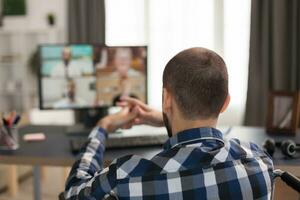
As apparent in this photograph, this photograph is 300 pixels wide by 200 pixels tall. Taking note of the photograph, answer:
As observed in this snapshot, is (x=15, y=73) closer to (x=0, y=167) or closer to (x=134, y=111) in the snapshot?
(x=0, y=167)

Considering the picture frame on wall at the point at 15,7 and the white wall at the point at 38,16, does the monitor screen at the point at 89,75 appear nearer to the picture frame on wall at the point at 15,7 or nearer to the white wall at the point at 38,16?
the white wall at the point at 38,16

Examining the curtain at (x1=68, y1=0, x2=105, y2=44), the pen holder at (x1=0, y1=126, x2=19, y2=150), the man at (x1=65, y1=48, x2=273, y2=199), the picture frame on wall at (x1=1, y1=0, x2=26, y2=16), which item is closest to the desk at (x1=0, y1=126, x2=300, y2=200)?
the pen holder at (x1=0, y1=126, x2=19, y2=150)

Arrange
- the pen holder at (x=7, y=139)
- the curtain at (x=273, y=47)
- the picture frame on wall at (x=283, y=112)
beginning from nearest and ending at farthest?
the pen holder at (x=7, y=139), the picture frame on wall at (x=283, y=112), the curtain at (x=273, y=47)

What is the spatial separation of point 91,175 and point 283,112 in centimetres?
118

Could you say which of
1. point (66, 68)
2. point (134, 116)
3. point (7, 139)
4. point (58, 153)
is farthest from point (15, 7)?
point (134, 116)

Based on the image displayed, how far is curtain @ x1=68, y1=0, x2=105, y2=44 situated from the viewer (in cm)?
444

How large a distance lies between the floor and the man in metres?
2.33

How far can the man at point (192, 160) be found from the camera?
39.0 inches

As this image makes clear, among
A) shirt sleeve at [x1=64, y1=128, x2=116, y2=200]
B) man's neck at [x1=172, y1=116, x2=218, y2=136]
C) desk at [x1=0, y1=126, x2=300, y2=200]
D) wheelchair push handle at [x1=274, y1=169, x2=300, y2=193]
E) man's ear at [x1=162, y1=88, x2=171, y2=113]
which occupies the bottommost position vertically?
desk at [x1=0, y1=126, x2=300, y2=200]

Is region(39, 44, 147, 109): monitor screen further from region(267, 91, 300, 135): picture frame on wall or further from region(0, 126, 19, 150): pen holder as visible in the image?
region(267, 91, 300, 135): picture frame on wall

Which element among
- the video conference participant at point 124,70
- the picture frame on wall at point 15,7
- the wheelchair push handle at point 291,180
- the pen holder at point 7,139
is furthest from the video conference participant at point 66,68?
the picture frame on wall at point 15,7

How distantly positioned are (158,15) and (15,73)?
164 cm

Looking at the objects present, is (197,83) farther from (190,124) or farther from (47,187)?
(47,187)

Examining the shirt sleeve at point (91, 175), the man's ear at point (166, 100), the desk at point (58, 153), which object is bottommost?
the desk at point (58, 153)
